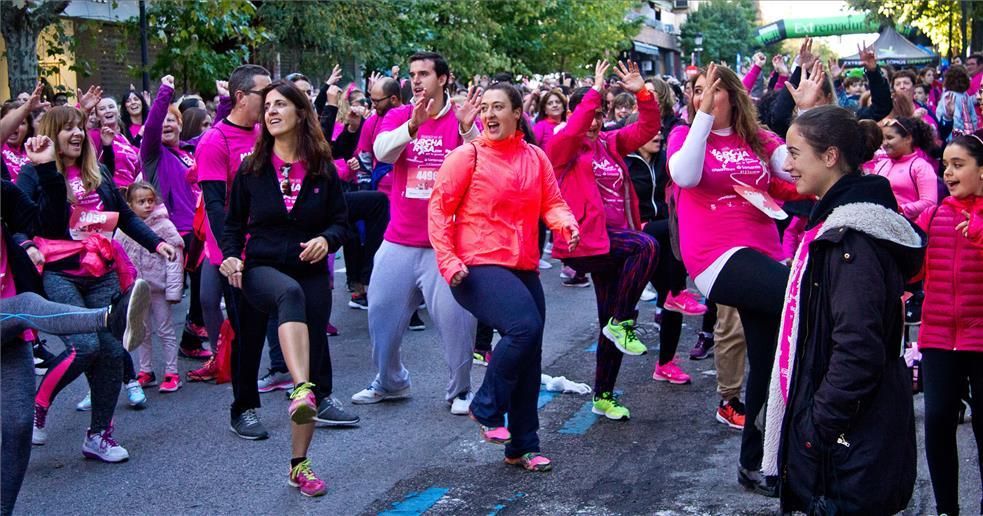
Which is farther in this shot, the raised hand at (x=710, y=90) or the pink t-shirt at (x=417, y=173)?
the pink t-shirt at (x=417, y=173)

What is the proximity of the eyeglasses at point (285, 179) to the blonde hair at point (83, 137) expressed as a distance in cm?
132

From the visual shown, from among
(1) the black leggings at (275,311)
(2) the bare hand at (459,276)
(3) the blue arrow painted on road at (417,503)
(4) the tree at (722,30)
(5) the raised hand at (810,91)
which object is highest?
(4) the tree at (722,30)

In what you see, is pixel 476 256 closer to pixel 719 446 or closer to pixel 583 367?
pixel 719 446

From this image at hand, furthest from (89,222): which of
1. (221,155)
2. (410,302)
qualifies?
(410,302)

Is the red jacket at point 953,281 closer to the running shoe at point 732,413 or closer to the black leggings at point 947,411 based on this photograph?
the black leggings at point 947,411

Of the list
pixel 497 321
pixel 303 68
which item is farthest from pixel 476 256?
pixel 303 68

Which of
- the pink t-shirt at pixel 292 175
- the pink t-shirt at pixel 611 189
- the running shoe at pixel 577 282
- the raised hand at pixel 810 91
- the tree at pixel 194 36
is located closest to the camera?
the raised hand at pixel 810 91

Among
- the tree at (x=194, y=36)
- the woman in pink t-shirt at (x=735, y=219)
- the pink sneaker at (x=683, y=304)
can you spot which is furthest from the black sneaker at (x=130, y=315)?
the tree at (x=194, y=36)

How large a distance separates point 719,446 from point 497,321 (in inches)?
61.0

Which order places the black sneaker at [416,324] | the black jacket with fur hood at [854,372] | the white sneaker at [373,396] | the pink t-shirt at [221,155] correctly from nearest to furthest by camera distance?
1. the black jacket with fur hood at [854,372]
2. the pink t-shirt at [221,155]
3. the white sneaker at [373,396]
4. the black sneaker at [416,324]

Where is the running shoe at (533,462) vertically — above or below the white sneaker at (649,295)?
above

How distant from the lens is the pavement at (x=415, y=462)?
17.9 ft

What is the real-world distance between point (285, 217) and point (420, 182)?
4.01 ft

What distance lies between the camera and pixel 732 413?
6645 millimetres
